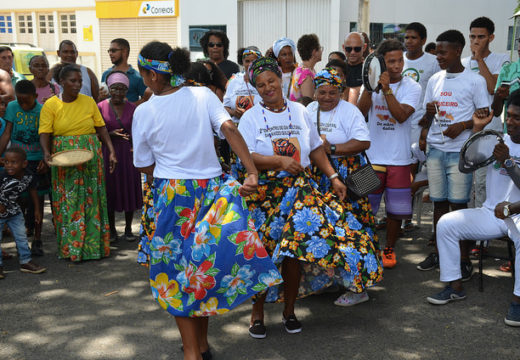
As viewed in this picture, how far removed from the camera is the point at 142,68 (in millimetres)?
3379

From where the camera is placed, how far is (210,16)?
21.5 m

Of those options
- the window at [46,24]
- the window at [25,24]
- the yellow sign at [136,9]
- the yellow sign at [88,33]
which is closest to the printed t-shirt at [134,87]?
the yellow sign at [136,9]

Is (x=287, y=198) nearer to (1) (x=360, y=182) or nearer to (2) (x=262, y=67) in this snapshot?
(1) (x=360, y=182)

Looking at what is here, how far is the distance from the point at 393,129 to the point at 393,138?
0.09 meters

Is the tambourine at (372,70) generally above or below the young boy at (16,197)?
above

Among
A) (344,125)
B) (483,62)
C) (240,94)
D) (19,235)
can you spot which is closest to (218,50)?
(240,94)

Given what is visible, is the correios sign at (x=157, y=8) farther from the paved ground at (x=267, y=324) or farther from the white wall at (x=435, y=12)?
the paved ground at (x=267, y=324)

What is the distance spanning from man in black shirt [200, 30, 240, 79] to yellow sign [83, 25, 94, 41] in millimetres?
22636

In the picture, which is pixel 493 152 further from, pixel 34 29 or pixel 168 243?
pixel 34 29

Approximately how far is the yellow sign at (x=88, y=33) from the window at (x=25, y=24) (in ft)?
16.0

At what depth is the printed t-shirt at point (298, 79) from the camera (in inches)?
253

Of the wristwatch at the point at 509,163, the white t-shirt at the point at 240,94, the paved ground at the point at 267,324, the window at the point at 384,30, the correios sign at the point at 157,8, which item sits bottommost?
the paved ground at the point at 267,324

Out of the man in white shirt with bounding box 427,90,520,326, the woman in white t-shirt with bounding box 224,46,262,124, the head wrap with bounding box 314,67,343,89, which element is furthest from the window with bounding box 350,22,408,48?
the man in white shirt with bounding box 427,90,520,326

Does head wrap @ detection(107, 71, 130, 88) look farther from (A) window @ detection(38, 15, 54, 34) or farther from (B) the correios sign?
(A) window @ detection(38, 15, 54, 34)
